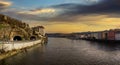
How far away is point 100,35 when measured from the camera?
6885 inches

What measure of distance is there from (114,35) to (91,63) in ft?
357

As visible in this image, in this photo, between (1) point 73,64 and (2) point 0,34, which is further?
(2) point 0,34

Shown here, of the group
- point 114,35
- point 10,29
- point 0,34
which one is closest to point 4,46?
point 0,34

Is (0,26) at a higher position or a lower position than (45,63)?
higher

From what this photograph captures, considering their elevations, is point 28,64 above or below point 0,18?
below

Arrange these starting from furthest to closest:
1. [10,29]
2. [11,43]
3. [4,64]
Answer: [10,29], [11,43], [4,64]

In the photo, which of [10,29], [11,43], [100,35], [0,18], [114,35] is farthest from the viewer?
[100,35]

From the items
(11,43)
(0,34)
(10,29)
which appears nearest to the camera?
(11,43)

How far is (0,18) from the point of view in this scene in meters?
93.2

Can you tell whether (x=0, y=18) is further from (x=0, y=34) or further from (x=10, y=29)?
(x=0, y=34)

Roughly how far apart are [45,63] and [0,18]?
5805 centimetres

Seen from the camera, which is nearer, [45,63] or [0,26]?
[45,63]

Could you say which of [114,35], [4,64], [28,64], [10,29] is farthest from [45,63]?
[114,35]

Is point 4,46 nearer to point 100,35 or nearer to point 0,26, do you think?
point 0,26
